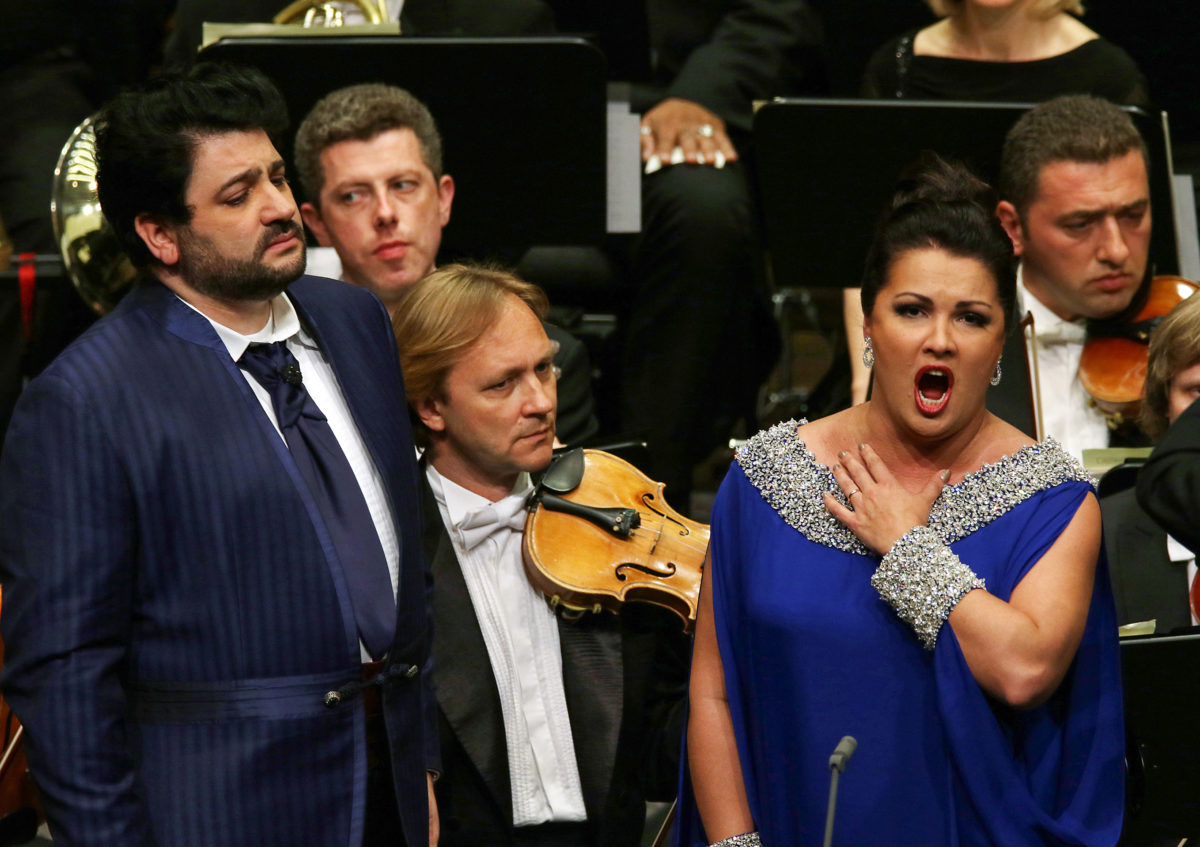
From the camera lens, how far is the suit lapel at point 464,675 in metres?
2.47

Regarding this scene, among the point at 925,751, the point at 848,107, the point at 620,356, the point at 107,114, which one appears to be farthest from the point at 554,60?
the point at 925,751

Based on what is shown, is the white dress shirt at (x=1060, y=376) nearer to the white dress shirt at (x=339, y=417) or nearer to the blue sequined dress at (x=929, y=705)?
the blue sequined dress at (x=929, y=705)

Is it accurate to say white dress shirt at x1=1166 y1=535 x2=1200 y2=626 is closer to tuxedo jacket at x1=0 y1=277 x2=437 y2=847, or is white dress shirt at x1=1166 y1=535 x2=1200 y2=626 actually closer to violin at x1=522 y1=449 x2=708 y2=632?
violin at x1=522 y1=449 x2=708 y2=632

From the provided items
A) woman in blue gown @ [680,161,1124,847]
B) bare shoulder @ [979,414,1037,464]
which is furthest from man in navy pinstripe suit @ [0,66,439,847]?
bare shoulder @ [979,414,1037,464]

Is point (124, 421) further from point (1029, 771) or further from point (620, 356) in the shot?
point (620, 356)

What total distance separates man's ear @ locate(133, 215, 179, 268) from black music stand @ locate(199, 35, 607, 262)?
128 cm

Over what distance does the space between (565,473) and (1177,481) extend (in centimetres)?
104

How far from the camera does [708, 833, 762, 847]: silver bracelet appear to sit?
210 cm

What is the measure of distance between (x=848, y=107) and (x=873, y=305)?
1.31 metres

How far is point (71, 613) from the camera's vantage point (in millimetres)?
1939

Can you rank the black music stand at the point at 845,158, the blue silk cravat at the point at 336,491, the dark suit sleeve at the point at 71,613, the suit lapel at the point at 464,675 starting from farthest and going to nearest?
1. the black music stand at the point at 845,158
2. the suit lapel at the point at 464,675
3. the blue silk cravat at the point at 336,491
4. the dark suit sleeve at the point at 71,613

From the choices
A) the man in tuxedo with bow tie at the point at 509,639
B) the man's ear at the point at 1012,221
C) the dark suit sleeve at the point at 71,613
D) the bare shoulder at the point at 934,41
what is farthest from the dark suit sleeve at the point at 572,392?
the bare shoulder at the point at 934,41

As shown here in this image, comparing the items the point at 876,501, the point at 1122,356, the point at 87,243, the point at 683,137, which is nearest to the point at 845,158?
the point at 1122,356

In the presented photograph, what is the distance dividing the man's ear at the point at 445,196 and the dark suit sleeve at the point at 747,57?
42.2 inches
